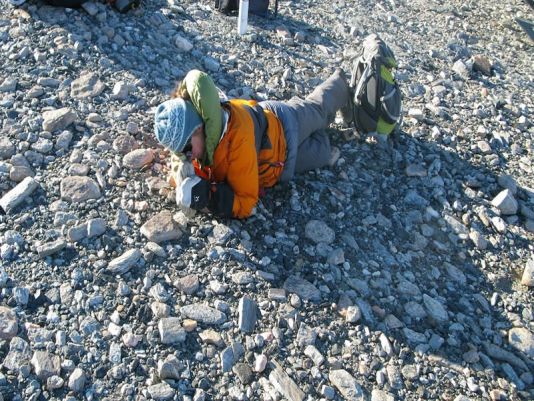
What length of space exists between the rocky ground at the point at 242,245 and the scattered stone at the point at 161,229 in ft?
0.04

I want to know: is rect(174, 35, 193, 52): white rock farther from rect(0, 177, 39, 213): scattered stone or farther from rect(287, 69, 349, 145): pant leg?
rect(0, 177, 39, 213): scattered stone

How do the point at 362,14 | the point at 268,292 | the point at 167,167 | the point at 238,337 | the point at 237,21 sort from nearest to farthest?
the point at 238,337, the point at 268,292, the point at 167,167, the point at 237,21, the point at 362,14

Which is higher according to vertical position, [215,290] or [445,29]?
[445,29]

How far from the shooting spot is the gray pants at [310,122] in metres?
5.31

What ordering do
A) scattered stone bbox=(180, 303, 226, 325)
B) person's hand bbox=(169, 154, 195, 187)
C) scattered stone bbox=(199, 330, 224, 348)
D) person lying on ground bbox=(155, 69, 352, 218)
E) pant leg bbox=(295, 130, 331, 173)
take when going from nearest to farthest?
scattered stone bbox=(199, 330, 224, 348) → scattered stone bbox=(180, 303, 226, 325) → person lying on ground bbox=(155, 69, 352, 218) → person's hand bbox=(169, 154, 195, 187) → pant leg bbox=(295, 130, 331, 173)

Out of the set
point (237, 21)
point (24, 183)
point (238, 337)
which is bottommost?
point (238, 337)

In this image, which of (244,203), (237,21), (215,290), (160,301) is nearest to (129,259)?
(160,301)

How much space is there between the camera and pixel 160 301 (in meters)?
4.25

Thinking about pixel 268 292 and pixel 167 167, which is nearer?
pixel 268 292

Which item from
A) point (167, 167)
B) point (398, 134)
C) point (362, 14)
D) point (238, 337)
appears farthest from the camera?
point (362, 14)

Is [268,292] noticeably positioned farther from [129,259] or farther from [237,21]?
[237,21]

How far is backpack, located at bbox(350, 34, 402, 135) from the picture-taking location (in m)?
5.78

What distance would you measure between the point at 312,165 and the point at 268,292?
61.7 inches

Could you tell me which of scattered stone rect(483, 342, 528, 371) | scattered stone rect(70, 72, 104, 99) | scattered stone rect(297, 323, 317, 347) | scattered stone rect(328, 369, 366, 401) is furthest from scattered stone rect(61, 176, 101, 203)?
scattered stone rect(483, 342, 528, 371)
